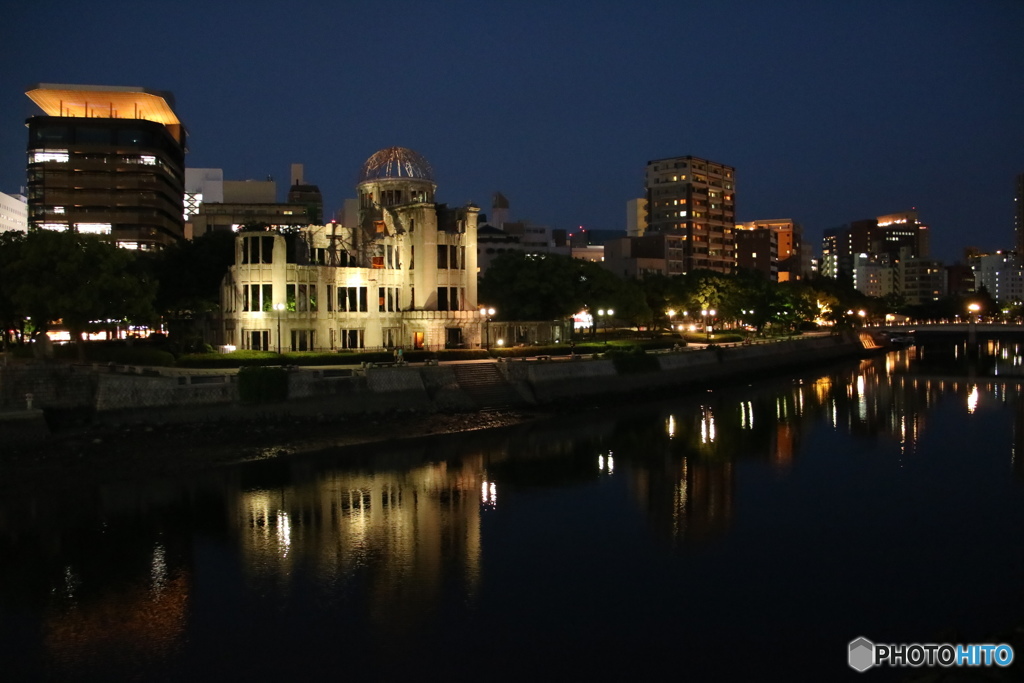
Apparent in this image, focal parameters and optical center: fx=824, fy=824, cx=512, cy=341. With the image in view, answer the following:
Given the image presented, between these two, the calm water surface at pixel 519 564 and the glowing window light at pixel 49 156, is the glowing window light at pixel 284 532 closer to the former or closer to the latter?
the calm water surface at pixel 519 564

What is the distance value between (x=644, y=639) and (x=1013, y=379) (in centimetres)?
8245

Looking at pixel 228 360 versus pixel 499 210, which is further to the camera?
pixel 499 210

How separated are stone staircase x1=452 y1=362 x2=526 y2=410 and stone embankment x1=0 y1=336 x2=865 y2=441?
0.25 feet

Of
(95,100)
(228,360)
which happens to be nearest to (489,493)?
(228,360)

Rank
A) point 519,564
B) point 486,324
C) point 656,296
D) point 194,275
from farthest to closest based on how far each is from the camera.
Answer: point 656,296 → point 194,275 → point 486,324 → point 519,564

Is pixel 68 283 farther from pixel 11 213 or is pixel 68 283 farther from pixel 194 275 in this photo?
pixel 11 213

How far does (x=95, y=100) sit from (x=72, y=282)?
9238 cm

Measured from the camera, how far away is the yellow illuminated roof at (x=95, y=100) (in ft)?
409

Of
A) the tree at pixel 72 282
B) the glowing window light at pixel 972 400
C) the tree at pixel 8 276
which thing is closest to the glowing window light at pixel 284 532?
the tree at pixel 72 282

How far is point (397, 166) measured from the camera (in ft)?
264

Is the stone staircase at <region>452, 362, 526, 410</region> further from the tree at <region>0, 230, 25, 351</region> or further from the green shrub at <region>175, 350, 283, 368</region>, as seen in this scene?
the tree at <region>0, 230, 25, 351</region>

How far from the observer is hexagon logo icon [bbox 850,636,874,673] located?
1949 cm

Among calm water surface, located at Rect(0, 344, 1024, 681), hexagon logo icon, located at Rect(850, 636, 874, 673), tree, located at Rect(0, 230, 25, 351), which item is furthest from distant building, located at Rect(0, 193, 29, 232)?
hexagon logo icon, located at Rect(850, 636, 874, 673)

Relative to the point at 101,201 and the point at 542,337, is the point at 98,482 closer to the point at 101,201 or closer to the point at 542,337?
the point at 542,337
